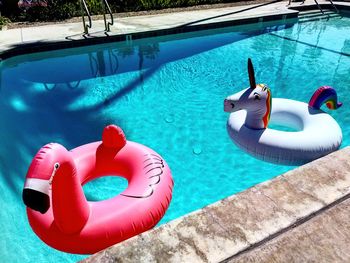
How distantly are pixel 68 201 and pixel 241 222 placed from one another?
1383 mm

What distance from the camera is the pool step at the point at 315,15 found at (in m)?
12.5

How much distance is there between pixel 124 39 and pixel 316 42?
5.72 m

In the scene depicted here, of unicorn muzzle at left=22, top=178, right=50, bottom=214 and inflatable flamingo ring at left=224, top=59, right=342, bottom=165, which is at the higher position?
unicorn muzzle at left=22, top=178, right=50, bottom=214

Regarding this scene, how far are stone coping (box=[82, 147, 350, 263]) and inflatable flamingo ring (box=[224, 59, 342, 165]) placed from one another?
120cm

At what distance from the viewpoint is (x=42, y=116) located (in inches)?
236

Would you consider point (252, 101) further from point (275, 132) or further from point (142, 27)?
point (142, 27)

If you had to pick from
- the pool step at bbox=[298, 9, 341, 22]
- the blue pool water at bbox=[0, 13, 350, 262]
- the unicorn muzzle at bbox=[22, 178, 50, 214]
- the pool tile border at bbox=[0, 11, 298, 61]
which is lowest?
the blue pool water at bbox=[0, 13, 350, 262]

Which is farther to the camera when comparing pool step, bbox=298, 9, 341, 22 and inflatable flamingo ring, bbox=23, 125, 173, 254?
pool step, bbox=298, 9, 341, 22

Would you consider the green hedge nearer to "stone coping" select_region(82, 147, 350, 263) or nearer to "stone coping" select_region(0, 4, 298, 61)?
"stone coping" select_region(0, 4, 298, 61)

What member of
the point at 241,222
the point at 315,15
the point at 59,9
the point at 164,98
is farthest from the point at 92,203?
the point at 315,15

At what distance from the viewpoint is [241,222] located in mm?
2336

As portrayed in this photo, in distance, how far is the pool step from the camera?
1246cm

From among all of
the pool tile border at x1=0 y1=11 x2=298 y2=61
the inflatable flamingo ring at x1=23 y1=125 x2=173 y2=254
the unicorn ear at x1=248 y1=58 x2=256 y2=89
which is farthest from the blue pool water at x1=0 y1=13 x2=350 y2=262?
the unicorn ear at x1=248 y1=58 x2=256 y2=89

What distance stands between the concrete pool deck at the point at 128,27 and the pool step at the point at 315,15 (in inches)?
22.8
